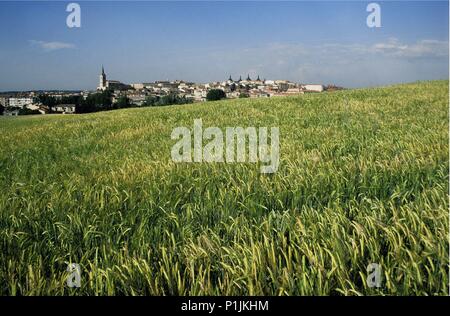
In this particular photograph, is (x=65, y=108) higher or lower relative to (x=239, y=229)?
higher

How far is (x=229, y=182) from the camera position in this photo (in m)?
4.34

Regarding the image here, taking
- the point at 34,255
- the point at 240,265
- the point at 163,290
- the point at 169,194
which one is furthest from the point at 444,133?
the point at 34,255

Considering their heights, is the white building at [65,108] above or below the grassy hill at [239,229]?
above

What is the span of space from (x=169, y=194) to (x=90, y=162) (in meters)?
3.10

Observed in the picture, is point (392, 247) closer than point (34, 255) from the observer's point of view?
Yes

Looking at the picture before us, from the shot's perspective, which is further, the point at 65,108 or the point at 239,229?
the point at 65,108

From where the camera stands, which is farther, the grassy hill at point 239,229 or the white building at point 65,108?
the white building at point 65,108

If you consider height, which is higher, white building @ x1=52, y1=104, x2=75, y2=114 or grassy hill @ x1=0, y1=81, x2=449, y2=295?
white building @ x1=52, y1=104, x2=75, y2=114

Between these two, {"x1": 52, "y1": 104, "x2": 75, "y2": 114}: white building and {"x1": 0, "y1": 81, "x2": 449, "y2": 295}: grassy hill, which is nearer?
{"x1": 0, "y1": 81, "x2": 449, "y2": 295}: grassy hill

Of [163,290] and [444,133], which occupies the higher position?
[444,133]
